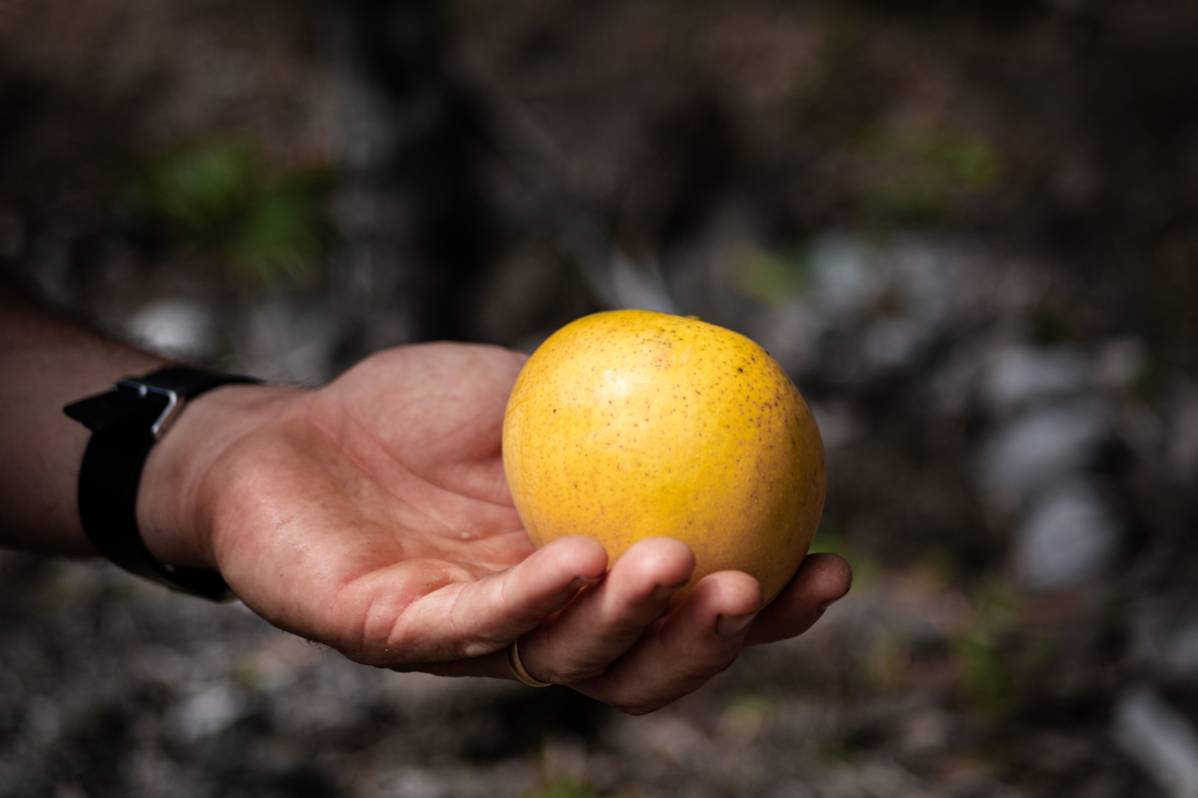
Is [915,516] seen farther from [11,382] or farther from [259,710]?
[11,382]

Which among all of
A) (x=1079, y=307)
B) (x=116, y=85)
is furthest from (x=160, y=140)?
(x=1079, y=307)

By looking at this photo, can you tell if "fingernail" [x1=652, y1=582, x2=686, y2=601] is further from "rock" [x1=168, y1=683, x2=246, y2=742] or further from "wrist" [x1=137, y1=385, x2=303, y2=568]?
"rock" [x1=168, y1=683, x2=246, y2=742]

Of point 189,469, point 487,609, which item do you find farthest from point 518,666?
point 189,469

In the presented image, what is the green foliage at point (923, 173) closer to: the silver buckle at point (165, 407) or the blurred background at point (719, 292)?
the blurred background at point (719, 292)

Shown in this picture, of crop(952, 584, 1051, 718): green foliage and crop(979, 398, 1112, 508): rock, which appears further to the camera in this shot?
crop(979, 398, 1112, 508): rock

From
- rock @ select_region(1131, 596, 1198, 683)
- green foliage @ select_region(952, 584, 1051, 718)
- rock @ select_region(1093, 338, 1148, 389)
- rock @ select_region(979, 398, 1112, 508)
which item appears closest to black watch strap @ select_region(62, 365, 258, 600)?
green foliage @ select_region(952, 584, 1051, 718)

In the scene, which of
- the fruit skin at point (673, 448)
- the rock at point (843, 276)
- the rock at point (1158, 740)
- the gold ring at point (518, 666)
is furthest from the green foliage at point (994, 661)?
the gold ring at point (518, 666)
